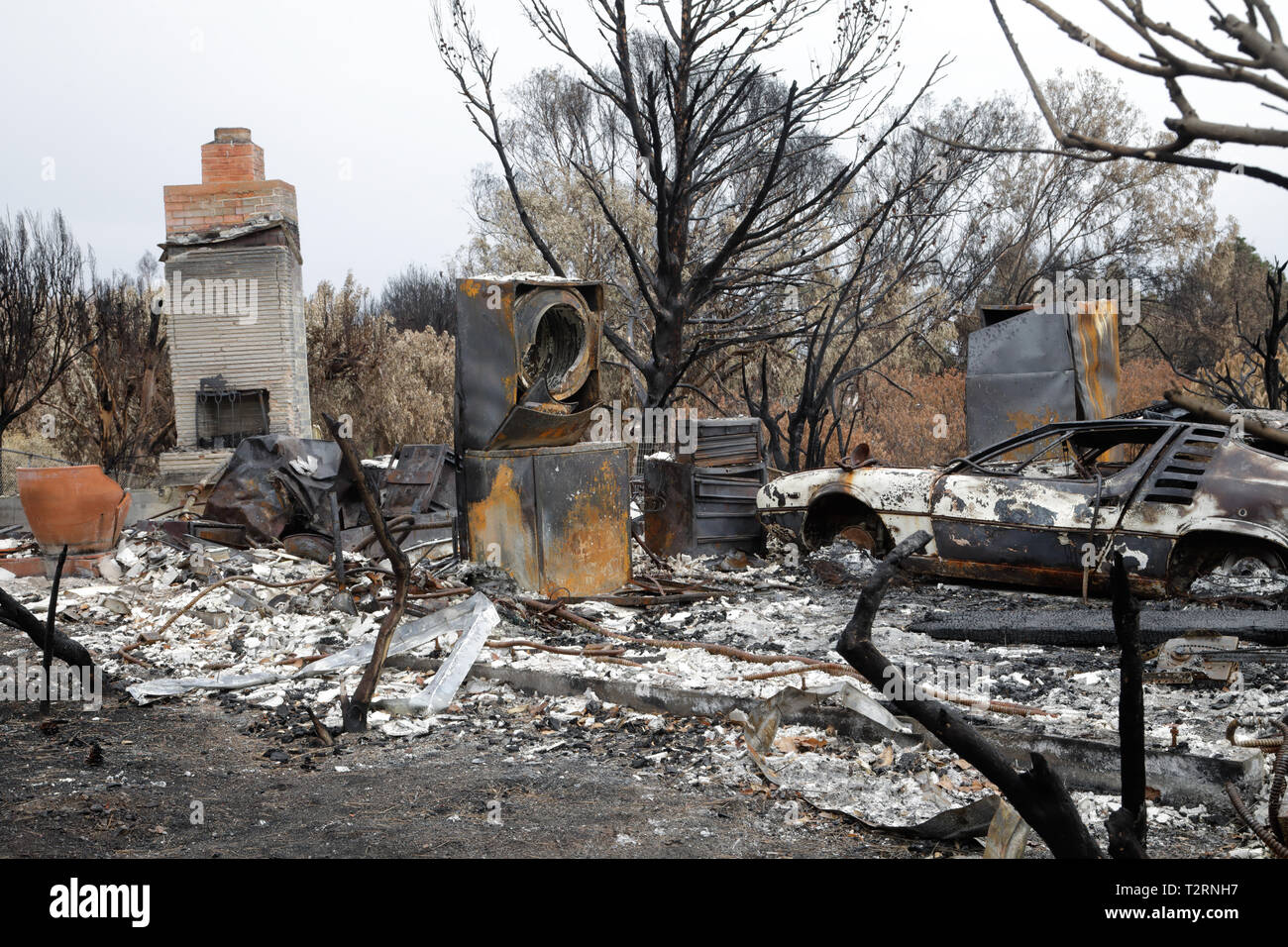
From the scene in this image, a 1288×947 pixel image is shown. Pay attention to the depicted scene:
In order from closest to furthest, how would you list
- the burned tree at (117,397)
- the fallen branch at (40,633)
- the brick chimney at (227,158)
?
the fallen branch at (40,633), the brick chimney at (227,158), the burned tree at (117,397)

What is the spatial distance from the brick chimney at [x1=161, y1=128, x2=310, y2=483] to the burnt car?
28.1 feet

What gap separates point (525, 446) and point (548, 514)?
574mm

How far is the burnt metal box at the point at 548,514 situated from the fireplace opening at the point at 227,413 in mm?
6943

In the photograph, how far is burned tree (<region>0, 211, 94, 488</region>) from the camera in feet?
45.7

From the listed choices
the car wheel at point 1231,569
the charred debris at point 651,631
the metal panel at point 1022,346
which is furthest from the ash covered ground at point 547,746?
the metal panel at point 1022,346

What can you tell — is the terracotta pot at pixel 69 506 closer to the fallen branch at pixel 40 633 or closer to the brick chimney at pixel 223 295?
the fallen branch at pixel 40 633

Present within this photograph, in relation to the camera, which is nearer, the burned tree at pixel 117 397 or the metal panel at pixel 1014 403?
the metal panel at pixel 1014 403

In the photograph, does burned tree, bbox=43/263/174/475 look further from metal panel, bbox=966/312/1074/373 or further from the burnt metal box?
metal panel, bbox=966/312/1074/373

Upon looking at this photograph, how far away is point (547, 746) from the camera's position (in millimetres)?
5254

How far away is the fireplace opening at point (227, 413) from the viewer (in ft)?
45.7

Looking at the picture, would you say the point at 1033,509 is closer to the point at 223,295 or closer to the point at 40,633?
the point at 40,633

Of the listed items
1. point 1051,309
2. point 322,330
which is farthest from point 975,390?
point 322,330

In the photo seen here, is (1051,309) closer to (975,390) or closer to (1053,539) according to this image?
(975,390)
